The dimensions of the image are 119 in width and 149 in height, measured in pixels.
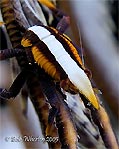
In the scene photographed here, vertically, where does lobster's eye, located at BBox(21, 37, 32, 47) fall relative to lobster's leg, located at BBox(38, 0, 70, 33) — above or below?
above

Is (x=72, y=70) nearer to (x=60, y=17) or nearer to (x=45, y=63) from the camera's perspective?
(x=45, y=63)

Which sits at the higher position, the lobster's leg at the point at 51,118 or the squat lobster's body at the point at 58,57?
the squat lobster's body at the point at 58,57

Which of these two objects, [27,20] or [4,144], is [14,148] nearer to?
[4,144]

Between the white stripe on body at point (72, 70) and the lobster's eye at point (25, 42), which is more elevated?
the lobster's eye at point (25, 42)

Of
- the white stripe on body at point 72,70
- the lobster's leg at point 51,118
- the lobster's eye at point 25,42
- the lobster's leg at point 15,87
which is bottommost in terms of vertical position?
the lobster's leg at point 51,118

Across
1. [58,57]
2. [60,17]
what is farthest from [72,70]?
[60,17]

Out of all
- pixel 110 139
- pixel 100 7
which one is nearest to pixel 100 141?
pixel 110 139
